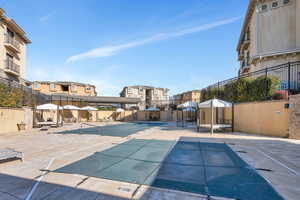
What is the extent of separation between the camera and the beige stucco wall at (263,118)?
27.9 feet

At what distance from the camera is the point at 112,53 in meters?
17.9

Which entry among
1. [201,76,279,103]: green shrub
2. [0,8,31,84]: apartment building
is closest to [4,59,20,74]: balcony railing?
[0,8,31,84]: apartment building

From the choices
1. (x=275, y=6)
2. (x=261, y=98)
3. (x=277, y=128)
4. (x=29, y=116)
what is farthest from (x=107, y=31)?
(x=275, y=6)

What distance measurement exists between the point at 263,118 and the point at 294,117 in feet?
5.33

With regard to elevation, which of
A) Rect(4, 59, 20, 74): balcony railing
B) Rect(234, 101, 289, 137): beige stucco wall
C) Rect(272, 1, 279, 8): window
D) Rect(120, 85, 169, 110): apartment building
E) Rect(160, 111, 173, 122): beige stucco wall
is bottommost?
Rect(160, 111, 173, 122): beige stucco wall

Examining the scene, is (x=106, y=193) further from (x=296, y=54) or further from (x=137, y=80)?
(x=137, y=80)

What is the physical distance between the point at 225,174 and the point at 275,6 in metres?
21.1

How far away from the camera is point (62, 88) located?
34312mm

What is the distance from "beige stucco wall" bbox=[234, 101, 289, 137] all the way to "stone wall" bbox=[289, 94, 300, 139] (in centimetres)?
27

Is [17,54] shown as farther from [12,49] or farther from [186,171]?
[186,171]

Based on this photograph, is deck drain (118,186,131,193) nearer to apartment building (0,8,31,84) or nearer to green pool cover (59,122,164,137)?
green pool cover (59,122,164,137)

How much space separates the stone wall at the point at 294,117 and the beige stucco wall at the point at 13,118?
18.1 m

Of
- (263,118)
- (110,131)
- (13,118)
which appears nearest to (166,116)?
(110,131)

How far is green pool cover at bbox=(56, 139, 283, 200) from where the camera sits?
2.84 m
